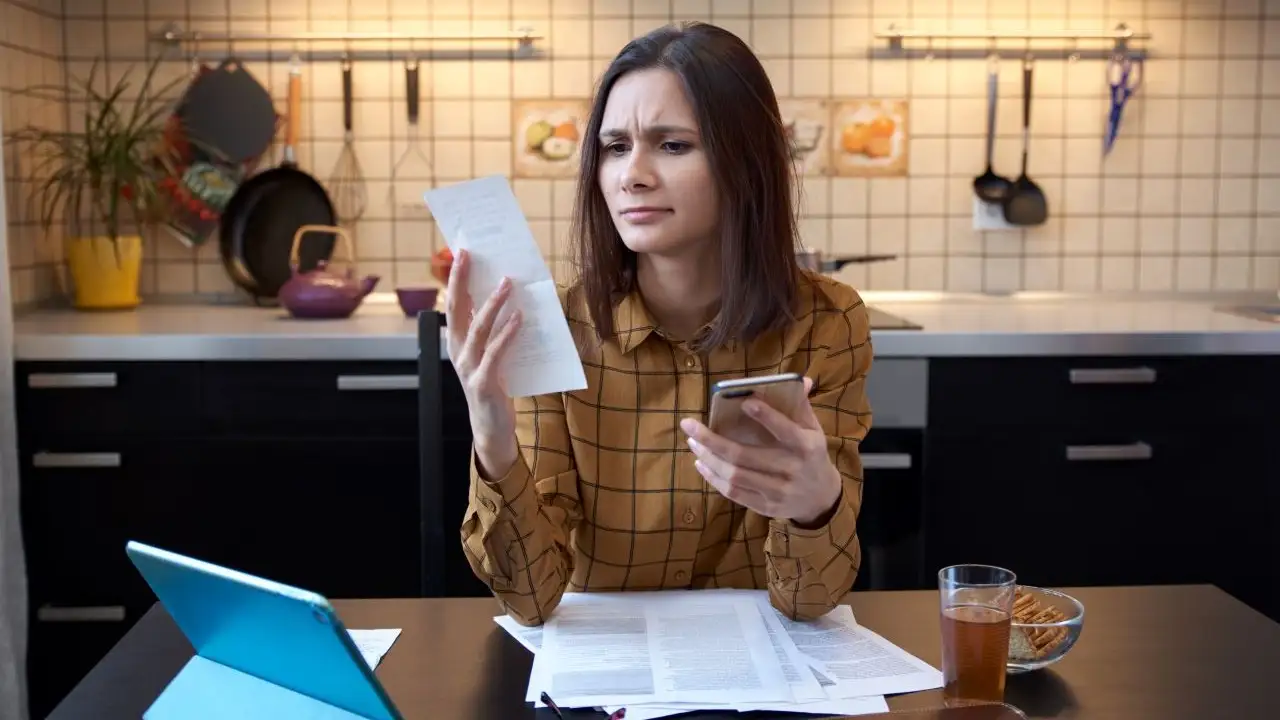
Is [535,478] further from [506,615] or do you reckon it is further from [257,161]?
[257,161]

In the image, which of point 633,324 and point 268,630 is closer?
point 268,630

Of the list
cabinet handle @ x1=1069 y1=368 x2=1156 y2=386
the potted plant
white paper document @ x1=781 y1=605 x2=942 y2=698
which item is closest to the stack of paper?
white paper document @ x1=781 y1=605 x2=942 y2=698

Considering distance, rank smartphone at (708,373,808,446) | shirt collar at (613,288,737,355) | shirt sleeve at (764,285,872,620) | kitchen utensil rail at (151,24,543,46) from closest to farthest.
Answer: smartphone at (708,373,808,446) < shirt sleeve at (764,285,872,620) < shirt collar at (613,288,737,355) < kitchen utensil rail at (151,24,543,46)

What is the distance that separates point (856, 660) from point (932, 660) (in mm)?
60

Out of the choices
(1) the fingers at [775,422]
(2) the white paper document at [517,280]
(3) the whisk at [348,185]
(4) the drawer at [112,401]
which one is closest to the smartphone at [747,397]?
(1) the fingers at [775,422]

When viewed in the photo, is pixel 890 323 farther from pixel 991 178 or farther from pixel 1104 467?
pixel 991 178

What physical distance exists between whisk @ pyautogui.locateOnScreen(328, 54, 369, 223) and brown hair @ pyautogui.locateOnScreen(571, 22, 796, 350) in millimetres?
1552

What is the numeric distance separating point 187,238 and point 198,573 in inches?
85.8

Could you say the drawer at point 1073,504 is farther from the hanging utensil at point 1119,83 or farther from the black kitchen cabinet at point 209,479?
the black kitchen cabinet at point 209,479

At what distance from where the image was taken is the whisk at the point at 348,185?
285 centimetres

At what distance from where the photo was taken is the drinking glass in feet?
3.12

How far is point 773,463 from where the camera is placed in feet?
3.48

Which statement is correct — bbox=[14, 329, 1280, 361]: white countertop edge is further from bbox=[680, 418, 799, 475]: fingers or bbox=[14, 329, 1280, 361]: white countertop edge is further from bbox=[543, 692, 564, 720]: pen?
bbox=[543, 692, 564, 720]: pen

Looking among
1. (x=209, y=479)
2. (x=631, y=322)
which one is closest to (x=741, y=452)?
(x=631, y=322)
